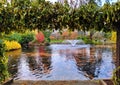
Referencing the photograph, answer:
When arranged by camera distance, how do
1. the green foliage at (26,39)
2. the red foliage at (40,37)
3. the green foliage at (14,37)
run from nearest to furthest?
the green foliage at (14,37) < the green foliage at (26,39) < the red foliage at (40,37)

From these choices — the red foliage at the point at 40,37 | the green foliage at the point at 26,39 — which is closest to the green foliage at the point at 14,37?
the green foliage at the point at 26,39

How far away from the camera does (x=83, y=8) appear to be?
7992 mm

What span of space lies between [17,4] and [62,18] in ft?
4.06

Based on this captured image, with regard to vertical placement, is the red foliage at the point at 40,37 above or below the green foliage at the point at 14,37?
below

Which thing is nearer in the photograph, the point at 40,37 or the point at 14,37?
the point at 14,37

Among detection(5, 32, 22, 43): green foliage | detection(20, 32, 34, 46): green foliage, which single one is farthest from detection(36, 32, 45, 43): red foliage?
detection(5, 32, 22, 43): green foliage

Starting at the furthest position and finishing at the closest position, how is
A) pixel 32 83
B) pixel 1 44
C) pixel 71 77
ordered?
pixel 71 77 < pixel 32 83 < pixel 1 44

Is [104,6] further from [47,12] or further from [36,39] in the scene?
[36,39]

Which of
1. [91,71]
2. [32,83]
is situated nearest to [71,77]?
[91,71]


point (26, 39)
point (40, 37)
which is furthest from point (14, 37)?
point (40, 37)

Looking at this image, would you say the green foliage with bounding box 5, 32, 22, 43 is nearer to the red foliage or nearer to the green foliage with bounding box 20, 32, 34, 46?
the green foliage with bounding box 20, 32, 34, 46

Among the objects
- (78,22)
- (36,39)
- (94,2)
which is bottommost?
(36,39)

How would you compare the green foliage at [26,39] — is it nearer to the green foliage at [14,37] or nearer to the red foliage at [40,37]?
the red foliage at [40,37]

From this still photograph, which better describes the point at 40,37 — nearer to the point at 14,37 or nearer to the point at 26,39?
the point at 26,39
